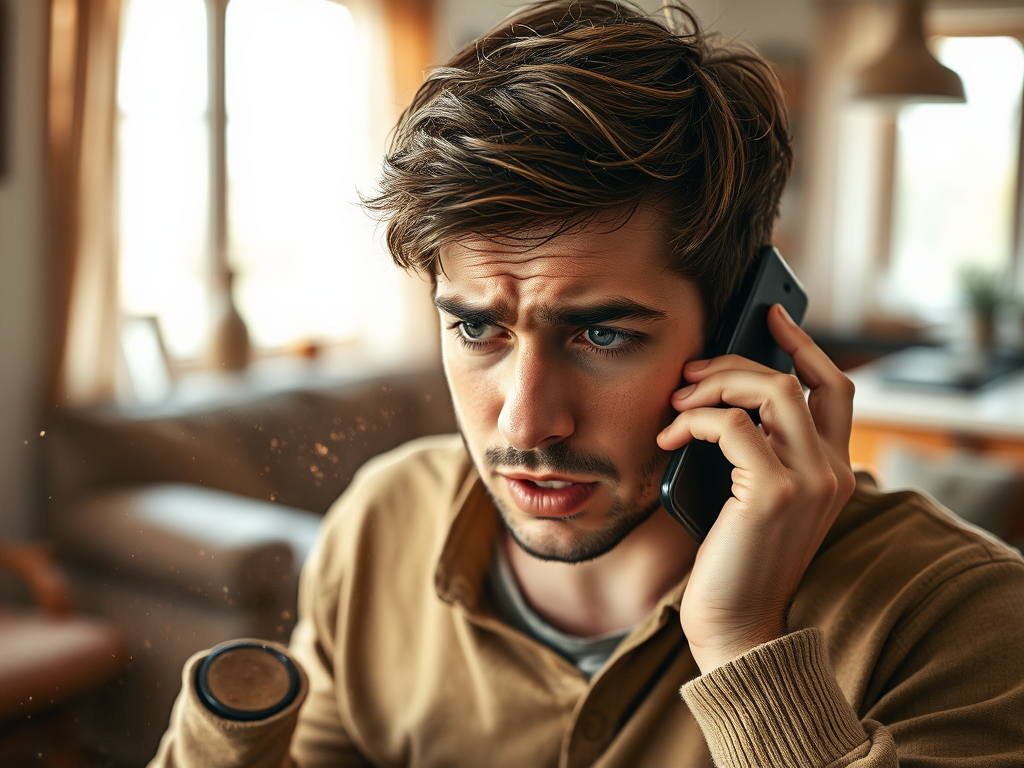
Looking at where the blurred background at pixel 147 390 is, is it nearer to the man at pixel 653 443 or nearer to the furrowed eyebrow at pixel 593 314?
the man at pixel 653 443

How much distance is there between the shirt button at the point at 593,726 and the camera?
0.68 metres

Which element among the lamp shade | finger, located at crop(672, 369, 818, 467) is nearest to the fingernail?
finger, located at crop(672, 369, 818, 467)

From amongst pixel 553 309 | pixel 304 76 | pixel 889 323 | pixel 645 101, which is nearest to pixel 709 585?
pixel 553 309

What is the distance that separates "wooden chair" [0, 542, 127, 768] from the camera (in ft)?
1.43

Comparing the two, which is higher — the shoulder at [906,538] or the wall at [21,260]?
the wall at [21,260]

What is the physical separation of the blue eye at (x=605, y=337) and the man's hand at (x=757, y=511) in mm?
72

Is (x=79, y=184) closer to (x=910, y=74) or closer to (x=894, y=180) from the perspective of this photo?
(x=910, y=74)

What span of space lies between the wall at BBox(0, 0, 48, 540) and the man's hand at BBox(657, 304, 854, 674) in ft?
1.25

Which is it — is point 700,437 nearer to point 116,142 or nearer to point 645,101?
point 645,101

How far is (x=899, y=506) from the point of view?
0.69 metres

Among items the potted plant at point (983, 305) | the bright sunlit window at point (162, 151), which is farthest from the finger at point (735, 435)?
the potted plant at point (983, 305)

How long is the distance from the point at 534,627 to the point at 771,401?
0.28 m

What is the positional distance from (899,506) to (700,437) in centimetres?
18

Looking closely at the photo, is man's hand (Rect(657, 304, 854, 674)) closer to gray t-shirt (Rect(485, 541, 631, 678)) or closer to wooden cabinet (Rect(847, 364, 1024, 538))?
gray t-shirt (Rect(485, 541, 631, 678))
